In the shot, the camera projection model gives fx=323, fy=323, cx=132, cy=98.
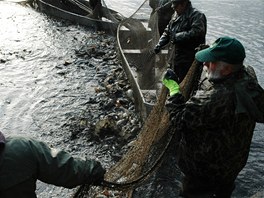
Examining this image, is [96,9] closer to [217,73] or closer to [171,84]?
[171,84]

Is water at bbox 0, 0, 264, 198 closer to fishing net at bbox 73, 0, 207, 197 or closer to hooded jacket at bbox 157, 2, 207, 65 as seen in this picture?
fishing net at bbox 73, 0, 207, 197

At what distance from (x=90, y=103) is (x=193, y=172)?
15.9ft

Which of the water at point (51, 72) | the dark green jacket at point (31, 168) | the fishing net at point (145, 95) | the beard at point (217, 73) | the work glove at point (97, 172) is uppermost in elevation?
the beard at point (217, 73)

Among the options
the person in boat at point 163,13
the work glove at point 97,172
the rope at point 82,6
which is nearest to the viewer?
the work glove at point 97,172

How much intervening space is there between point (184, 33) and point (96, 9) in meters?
8.29

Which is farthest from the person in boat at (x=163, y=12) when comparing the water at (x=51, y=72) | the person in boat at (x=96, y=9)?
the person in boat at (x=96, y=9)

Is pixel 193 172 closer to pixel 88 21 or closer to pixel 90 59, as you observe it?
pixel 90 59

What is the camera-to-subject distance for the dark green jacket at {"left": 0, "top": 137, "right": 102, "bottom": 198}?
6.72 ft

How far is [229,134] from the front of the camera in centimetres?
288

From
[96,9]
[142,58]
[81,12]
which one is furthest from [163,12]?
[81,12]

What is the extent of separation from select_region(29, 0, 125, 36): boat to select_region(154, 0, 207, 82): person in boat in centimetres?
667

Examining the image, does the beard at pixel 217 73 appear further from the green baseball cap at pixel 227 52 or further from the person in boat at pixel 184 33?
the person in boat at pixel 184 33

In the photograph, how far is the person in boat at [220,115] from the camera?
275 centimetres

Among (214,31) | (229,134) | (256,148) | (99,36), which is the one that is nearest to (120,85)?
(256,148)
